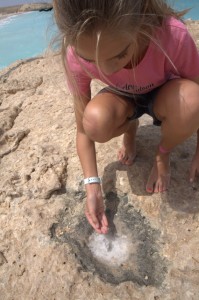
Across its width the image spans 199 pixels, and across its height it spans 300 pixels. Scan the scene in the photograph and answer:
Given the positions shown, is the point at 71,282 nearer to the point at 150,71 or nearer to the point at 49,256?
the point at 49,256

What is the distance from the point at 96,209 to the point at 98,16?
69cm

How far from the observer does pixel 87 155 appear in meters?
1.37

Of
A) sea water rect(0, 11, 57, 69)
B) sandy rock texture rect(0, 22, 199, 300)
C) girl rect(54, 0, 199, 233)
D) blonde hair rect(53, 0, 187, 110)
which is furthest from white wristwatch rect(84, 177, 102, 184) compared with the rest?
sea water rect(0, 11, 57, 69)

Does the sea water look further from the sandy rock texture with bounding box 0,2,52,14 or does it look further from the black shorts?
the black shorts

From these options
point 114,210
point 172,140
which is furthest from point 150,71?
point 114,210

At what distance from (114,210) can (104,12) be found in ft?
2.46

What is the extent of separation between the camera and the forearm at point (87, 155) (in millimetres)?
1364

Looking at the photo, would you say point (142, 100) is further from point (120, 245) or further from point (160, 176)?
point (120, 245)

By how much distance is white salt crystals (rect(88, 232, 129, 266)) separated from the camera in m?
1.24

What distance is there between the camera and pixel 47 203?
4.66 feet

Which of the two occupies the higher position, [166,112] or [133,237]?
[166,112]

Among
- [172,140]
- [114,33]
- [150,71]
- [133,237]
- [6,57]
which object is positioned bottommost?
[6,57]

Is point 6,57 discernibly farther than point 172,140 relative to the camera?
Yes

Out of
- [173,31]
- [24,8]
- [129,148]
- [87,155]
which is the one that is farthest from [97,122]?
[24,8]
